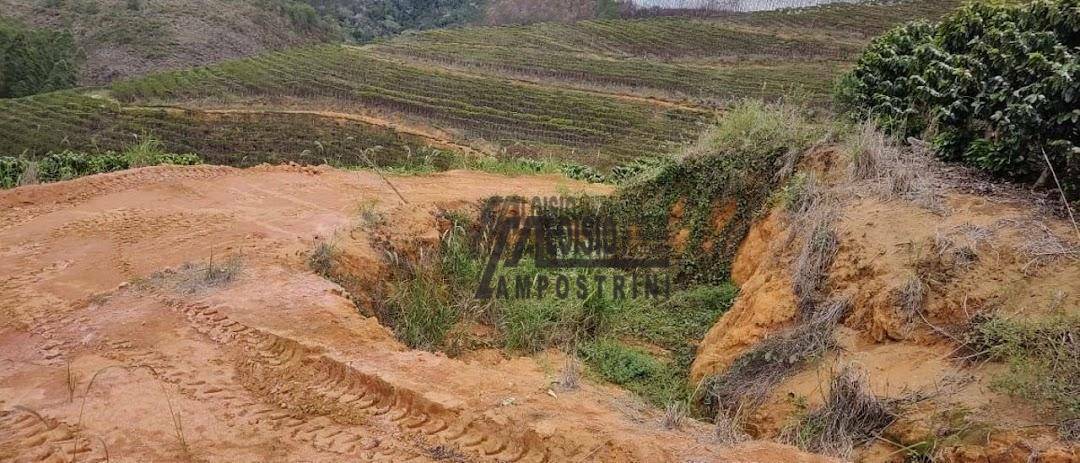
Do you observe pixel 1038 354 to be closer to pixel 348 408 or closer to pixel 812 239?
pixel 812 239

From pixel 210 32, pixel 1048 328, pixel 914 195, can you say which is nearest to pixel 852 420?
pixel 1048 328

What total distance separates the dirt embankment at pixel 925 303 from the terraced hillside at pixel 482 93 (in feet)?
28.0

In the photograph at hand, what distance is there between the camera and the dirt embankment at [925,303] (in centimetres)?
306

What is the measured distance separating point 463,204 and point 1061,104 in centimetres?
554

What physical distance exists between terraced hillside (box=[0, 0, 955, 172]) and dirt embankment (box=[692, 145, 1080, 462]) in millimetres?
8537

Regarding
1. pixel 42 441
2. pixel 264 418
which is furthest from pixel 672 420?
pixel 42 441

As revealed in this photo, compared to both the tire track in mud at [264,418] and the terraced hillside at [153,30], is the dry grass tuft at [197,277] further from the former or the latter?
→ the terraced hillside at [153,30]

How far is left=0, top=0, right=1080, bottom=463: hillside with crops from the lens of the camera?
3055mm

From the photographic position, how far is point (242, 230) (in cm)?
611

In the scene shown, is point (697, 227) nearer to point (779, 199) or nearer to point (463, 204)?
point (779, 199)

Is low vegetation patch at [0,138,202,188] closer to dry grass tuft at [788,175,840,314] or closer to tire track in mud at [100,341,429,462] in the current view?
tire track in mud at [100,341,429,462]

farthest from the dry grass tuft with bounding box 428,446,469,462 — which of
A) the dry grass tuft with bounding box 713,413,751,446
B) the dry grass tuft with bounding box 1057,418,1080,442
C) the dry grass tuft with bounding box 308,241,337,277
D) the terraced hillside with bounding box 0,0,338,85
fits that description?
the terraced hillside with bounding box 0,0,338,85

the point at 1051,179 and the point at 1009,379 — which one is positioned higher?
the point at 1051,179

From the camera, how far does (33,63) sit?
32219 mm
